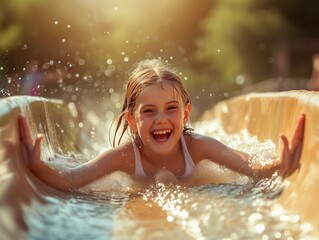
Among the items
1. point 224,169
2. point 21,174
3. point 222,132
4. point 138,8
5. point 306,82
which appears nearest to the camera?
point 21,174

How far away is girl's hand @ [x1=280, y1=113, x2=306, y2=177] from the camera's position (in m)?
2.22

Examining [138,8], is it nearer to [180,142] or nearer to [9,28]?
[9,28]

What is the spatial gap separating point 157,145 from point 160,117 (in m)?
0.13

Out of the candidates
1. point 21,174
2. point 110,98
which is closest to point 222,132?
point 21,174

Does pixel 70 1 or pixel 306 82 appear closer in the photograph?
pixel 306 82

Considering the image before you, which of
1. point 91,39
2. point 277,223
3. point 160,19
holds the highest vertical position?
point 160,19

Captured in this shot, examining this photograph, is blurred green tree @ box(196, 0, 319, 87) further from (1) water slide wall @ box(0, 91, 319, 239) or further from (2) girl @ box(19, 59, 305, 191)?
(2) girl @ box(19, 59, 305, 191)

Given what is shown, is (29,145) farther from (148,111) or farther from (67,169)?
(148,111)

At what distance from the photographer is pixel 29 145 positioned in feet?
7.37

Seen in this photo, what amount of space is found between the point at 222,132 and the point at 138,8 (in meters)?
18.4

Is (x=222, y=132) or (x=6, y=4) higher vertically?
(x=6, y=4)

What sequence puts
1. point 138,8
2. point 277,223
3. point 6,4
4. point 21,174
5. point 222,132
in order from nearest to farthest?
point 277,223
point 21,174
point 222,132
point 6,4
point 138,8

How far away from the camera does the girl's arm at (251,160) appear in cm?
223

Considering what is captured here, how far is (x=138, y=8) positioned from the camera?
23000 millimetres
